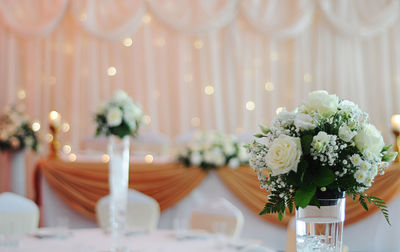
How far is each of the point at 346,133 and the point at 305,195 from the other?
18cm

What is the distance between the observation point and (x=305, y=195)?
1.38 metres

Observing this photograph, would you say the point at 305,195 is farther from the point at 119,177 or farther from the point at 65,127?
the point at 65,127

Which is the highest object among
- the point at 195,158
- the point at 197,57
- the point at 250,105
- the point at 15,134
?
the point at 197,57

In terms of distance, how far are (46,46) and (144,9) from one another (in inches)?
58.1

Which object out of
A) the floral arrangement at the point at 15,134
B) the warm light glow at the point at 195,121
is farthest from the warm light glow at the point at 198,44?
the floral arrangement at the point at 15,134

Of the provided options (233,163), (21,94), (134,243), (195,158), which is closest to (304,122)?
(134,243)

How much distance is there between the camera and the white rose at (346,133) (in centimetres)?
139

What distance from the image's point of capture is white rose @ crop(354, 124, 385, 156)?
1.39 metres

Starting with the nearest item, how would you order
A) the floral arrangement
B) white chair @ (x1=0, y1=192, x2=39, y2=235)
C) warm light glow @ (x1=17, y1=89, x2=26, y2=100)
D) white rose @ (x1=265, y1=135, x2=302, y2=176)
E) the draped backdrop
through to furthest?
white rose @ (x1=265, y1=135, x2=302, y2=176), white chair @ (x1=0, y1=192, x2=39, y2=235), the floral arrangement, the draped backdrop, warm light glow @ (x1=17, y1=89, x2=26, y2=100)

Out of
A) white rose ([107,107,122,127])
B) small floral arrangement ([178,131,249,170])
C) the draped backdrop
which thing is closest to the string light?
the draped backdrop

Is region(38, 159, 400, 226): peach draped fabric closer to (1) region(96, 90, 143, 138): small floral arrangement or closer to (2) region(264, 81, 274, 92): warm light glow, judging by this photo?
(1) region(96, 90, 143, 138): small floral arrangement

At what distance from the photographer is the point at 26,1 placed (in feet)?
24.1

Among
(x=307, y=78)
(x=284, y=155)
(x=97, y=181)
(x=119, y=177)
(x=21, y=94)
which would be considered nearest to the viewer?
(x=284, y=155)

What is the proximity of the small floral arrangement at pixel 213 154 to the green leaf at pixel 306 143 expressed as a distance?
3.03 m
